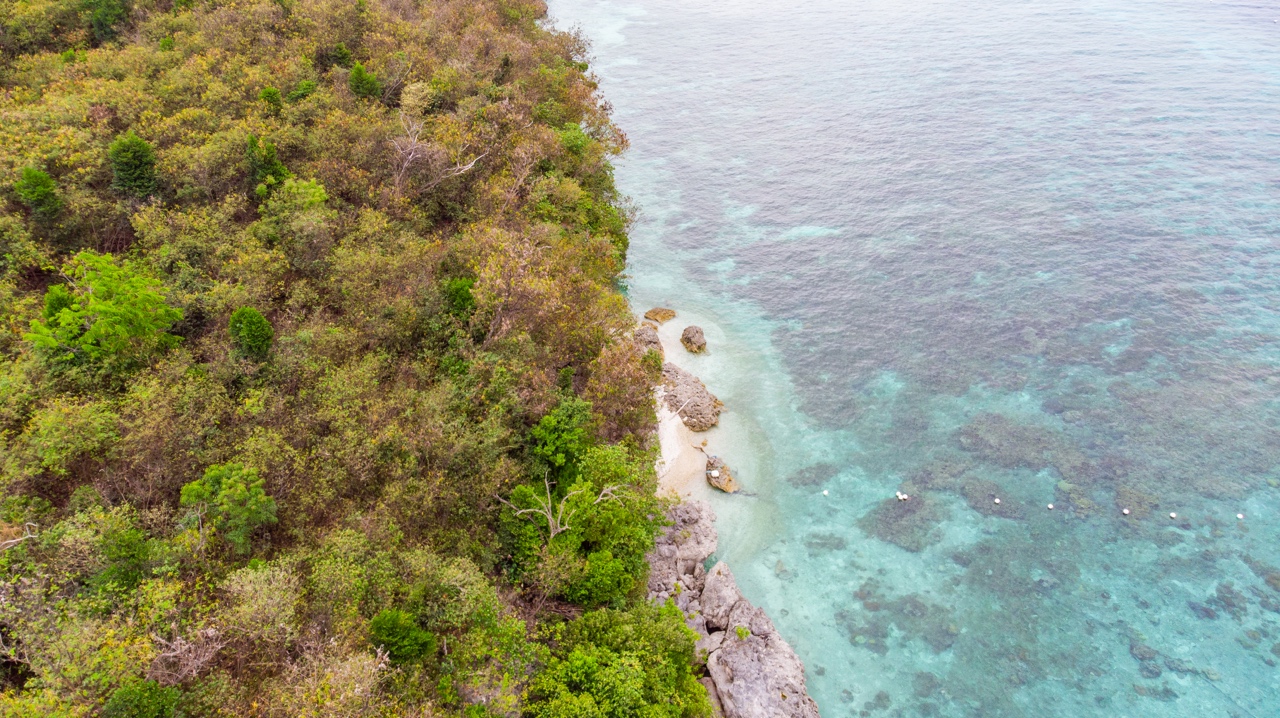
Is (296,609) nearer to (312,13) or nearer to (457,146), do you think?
(457,146)

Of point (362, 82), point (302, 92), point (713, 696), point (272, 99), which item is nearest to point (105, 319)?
point (272, 99)

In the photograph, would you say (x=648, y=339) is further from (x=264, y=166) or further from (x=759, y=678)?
(x=264, y=166)

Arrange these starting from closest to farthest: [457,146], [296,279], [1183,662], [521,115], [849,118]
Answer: [1183,662] < [296,279] < [457,146] < [521,115] < [849,118]

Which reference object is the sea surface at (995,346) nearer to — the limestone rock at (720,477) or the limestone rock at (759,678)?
the limestone rock at (720,477)

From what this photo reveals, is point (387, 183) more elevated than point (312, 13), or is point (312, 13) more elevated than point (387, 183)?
point (312, 13)

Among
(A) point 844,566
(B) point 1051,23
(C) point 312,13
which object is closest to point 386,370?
(A) point 844,566

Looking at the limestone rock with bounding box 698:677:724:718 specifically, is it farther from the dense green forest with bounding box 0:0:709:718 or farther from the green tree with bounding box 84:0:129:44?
the green tree with bounding box 84:0:129:44

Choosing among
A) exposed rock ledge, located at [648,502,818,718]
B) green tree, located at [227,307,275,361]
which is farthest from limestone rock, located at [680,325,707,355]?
green tree, located at [227,307,275,361]
